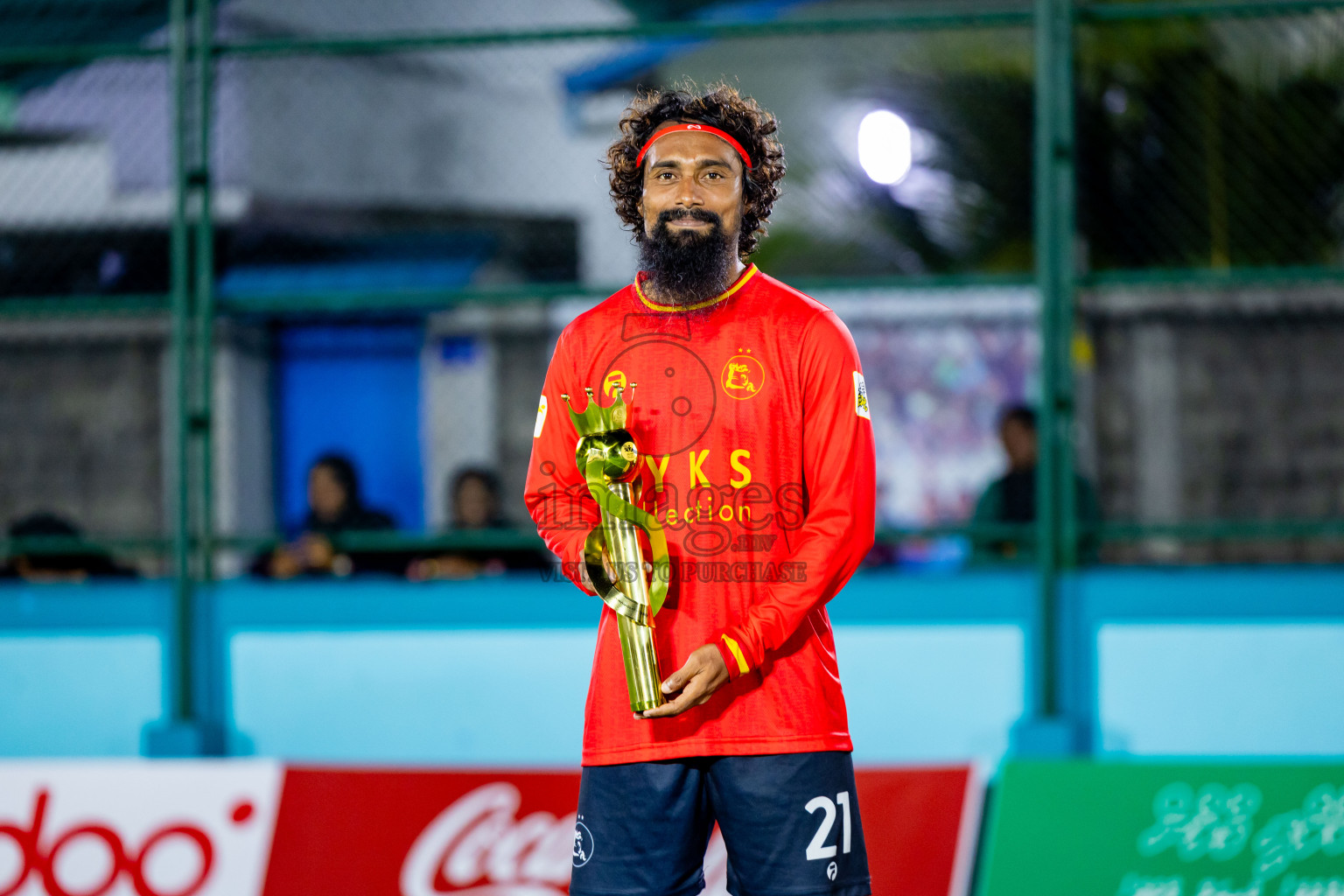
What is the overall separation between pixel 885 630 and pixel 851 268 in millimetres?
A: 5637

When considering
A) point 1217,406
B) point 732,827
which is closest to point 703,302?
point 732,827

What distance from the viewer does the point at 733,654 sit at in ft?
7.30

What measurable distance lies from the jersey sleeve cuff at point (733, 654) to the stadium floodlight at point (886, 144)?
6949mm

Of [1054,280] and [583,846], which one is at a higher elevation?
[1054,280]

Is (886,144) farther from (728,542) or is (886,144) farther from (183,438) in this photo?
(728,542)

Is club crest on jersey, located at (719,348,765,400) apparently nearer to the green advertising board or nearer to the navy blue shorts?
the navy blue shorts

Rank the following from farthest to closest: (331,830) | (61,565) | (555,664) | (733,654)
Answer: (61,565), (555,664), (331,830), (733,654)

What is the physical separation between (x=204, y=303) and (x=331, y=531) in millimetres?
1009

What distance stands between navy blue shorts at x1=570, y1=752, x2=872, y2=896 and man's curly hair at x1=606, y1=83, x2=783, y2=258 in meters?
0.94

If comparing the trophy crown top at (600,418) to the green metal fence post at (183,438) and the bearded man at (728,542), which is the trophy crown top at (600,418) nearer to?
the bearded man at (728,542)

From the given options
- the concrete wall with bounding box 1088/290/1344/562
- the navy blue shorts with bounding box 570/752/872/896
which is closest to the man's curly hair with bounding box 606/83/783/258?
the navy blue shorts with bounding box 570/752/872/896

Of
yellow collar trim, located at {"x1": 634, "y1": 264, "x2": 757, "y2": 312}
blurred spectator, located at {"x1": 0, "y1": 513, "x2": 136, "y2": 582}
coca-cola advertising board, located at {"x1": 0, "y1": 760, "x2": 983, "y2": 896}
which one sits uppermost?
yellow collar trim, located at {"x1": 634, "y1": 264, "x2": 757, "y2": 312}

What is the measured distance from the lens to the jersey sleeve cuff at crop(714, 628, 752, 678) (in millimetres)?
2223

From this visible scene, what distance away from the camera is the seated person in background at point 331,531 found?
527cm
